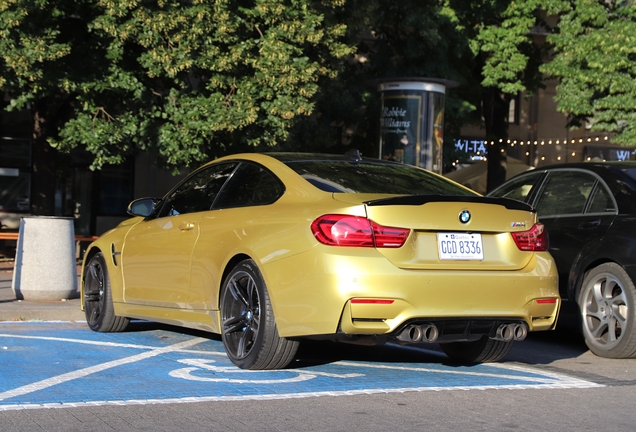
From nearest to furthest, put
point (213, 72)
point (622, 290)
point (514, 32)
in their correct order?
1. point (622, 290)
2. point (213, 72)
3. point (514, 32)

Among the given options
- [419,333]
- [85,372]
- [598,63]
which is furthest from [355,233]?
[598,63]

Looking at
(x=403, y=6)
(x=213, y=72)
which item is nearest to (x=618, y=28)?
(x=403, y=6)

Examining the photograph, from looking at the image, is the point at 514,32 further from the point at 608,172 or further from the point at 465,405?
the point at 465,405

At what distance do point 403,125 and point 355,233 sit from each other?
12.5 metres

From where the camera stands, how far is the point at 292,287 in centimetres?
569

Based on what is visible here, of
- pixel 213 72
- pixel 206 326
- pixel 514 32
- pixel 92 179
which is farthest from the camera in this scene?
pixel 92 179

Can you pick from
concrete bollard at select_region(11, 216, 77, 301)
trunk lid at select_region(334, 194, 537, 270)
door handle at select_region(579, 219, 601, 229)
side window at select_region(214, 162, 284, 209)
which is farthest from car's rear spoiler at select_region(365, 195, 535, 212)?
concrete bollard at select_region(11, 216, 77, 301)

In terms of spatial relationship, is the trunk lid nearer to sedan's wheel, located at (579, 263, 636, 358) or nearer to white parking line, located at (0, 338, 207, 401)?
sedan's wheel, located at (579, 263, 636, 358)

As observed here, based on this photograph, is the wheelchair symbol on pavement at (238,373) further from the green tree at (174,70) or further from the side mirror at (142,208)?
the green tree at (174,70)

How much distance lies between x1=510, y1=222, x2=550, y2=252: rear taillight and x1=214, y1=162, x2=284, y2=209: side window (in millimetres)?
1568

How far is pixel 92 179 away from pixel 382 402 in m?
22.1

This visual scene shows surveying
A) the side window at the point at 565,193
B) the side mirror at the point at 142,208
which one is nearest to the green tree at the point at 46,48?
the side mirror at the point at 142,208

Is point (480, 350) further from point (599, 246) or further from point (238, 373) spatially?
point (238, 373)

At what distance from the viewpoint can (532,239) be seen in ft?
20.1
